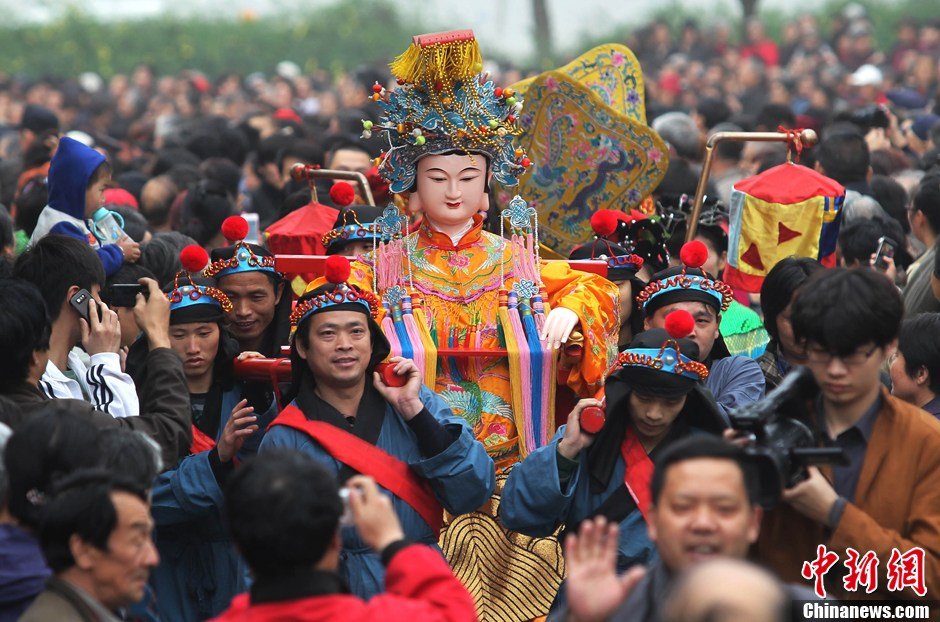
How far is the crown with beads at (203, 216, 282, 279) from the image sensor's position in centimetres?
634

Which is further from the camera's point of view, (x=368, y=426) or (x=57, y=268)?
(x=57, y=268)

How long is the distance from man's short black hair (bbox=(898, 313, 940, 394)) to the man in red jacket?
236cm

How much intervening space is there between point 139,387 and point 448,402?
1222mm

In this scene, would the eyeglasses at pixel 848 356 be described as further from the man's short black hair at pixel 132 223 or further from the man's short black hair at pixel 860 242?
the man's short black hair at pixel 132 223

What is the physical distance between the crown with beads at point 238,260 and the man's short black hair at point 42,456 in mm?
2360

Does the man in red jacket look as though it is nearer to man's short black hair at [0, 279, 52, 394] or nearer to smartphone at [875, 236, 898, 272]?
man's short black hair at [0, 279, 52, 394]

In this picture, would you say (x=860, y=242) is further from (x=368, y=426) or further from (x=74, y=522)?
(x=74, y=522)

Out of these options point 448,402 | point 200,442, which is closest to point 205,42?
point 448,402

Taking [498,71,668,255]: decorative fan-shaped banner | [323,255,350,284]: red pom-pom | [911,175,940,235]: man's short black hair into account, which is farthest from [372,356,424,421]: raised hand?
[911,175,940,235]: man's short black hair

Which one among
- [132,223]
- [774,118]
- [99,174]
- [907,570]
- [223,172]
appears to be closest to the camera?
→ [907,570]

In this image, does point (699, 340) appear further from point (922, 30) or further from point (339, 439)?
point (922, 30)

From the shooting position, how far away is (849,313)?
160 inches

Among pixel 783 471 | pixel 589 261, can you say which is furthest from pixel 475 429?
pixel 783 471

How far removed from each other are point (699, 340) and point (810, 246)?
1517 mm
